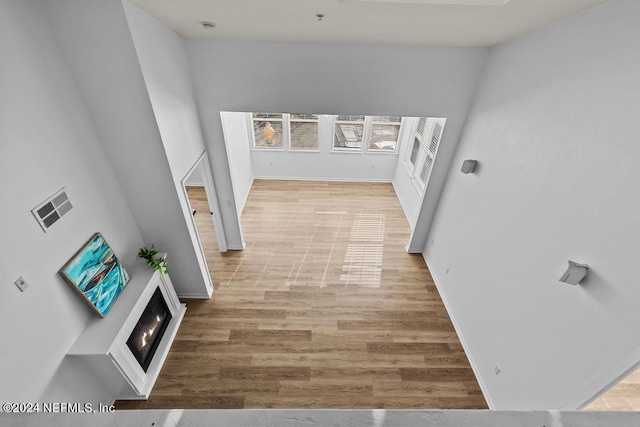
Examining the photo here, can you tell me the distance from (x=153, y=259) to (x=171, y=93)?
1.89 metres

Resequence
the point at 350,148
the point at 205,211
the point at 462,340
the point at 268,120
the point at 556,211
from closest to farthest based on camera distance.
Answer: the point at 556,211 → the point at 462,340 → the point at 205,211 → the point at 268,120 → the point at 350,148

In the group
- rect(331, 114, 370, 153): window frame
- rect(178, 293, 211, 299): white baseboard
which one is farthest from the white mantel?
rect(331, 114, 370, 153): window frame

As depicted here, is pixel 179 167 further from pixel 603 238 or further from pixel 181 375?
pixel 603 238

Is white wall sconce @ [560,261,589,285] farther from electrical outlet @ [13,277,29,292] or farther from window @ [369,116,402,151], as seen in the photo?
window @ [369,116,402,151]

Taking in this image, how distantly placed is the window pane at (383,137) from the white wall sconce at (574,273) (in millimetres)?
5366

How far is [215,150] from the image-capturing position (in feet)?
12.9

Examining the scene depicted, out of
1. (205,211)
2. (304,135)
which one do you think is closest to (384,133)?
(304,135)

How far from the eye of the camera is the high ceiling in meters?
1.96

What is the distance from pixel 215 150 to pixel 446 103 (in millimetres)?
3209

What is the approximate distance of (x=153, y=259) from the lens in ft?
10.7

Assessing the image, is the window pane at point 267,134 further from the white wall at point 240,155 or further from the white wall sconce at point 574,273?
the white wall sconce at point 574,273

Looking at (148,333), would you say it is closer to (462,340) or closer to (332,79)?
(332,79)

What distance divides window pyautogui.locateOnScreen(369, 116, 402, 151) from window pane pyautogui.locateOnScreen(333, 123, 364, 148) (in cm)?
31

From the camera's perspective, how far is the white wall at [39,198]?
6.12 ft
